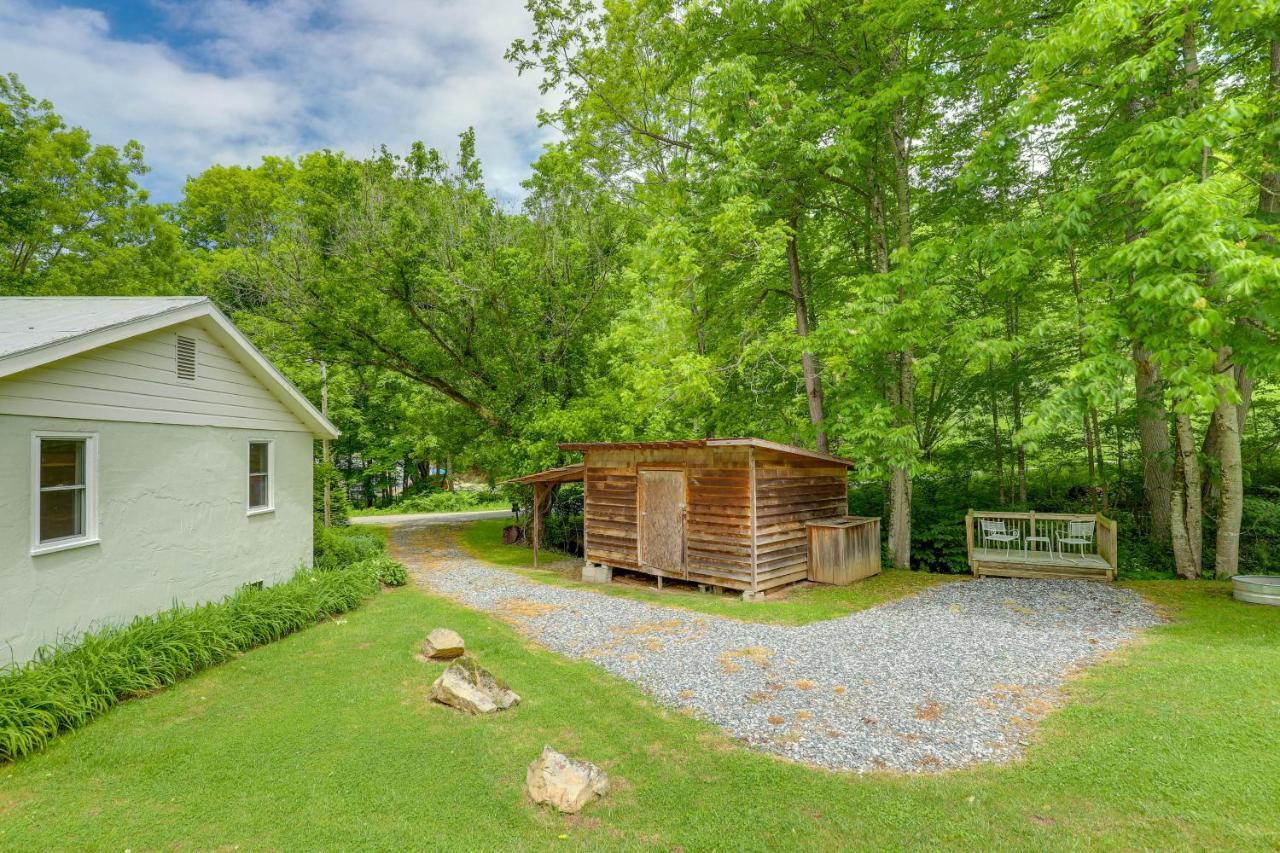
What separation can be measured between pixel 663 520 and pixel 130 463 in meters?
8.07

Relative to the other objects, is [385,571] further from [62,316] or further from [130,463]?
[62,316]

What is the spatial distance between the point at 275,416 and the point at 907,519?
12657 millimetres

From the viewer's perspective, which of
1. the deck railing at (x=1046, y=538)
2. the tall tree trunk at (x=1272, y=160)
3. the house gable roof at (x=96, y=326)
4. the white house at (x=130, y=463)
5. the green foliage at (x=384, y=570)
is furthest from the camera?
the green foliage at (x=384, y=570)

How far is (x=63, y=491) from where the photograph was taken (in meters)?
6.55

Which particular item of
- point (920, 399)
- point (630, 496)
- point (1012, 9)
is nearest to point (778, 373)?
point (920, 399)

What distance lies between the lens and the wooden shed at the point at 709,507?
32.5 ft

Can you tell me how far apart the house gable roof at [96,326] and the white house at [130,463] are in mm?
21

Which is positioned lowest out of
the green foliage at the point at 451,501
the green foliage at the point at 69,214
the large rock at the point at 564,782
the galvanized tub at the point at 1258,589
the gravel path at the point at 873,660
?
the green foliage at the point at 451,501

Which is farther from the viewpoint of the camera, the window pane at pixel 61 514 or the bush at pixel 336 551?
the bush at pixel 336 551

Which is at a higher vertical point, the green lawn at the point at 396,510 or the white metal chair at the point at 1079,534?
the white metal chair at the point at 1079,534

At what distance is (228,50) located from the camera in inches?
445

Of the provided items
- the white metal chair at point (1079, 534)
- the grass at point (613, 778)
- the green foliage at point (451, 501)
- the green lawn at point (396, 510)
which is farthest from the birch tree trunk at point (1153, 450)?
the green foliage at point (451, 501)

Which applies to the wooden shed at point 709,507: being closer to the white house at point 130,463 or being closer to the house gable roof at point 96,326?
the white house at point 130,463

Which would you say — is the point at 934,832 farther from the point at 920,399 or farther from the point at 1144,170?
the point at 920,399
